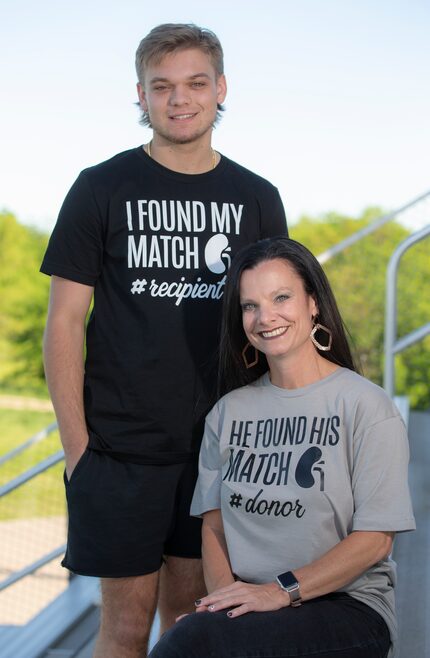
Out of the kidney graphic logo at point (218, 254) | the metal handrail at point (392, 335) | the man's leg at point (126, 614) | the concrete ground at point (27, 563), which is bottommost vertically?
the concrete ground at point (27, 563)

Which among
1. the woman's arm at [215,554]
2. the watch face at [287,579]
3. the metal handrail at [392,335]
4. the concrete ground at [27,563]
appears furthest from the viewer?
the concrete ground at [27,563]

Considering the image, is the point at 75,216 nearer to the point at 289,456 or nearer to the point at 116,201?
the point at 116,201

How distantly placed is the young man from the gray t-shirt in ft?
0.83

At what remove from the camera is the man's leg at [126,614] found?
2.13 m

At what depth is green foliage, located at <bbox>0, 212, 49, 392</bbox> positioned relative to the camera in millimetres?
26016

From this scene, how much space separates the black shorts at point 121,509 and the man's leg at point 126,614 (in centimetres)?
4

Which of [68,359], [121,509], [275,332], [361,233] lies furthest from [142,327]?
[361,233]

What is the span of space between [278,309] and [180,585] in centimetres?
79

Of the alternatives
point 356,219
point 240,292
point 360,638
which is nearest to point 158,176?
point 240,292

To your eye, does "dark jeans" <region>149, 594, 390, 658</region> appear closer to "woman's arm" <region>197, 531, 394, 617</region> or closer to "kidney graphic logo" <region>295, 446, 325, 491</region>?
"woman's arm" <region>197, 531, 394, 617</region>

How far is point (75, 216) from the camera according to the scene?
2.07m

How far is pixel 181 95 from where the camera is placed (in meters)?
2.07

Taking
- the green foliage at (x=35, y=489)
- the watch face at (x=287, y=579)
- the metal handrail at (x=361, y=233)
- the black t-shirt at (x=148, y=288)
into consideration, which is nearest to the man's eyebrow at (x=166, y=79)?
the black t-shirt at (x=148, y=288)

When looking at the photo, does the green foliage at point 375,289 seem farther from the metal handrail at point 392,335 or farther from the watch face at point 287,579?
the watch face at point 287,579
